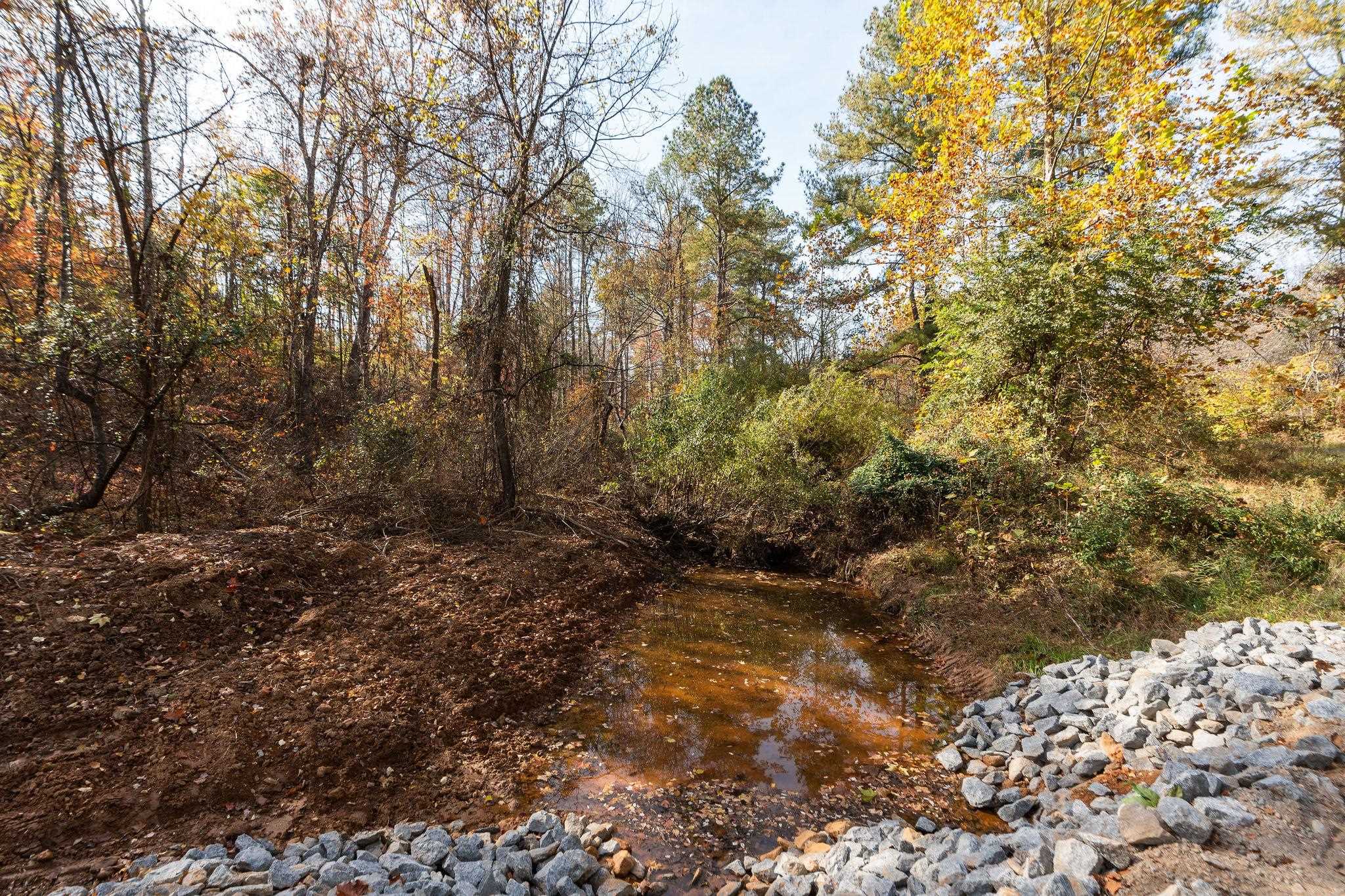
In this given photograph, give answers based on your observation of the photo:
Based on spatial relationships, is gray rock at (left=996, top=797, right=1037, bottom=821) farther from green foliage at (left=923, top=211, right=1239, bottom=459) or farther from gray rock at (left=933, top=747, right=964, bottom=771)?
green foliage at (left=923, top=211, right=1239, bottom=459)

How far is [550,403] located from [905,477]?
5798 mm

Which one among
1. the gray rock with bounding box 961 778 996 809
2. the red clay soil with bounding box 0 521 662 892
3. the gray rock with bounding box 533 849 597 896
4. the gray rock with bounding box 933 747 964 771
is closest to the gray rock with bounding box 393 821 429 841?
the red clay soil with bounding box 0 521 662 892

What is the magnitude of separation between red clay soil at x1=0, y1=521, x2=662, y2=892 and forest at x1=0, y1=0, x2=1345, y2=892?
4 centimetres

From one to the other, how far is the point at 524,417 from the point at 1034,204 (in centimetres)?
806

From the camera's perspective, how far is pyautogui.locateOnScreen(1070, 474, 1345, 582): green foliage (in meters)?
5.46

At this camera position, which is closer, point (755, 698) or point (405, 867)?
point (405, 867)

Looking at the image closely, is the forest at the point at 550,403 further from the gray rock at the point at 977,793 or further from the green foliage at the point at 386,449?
the gray rock at the point at 977,793

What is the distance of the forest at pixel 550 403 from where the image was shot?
5.00 m

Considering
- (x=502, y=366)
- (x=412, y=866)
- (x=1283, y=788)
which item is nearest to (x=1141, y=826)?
(x=1283, y=788)

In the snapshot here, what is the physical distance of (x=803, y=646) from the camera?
6418mm

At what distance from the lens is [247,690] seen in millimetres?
4035

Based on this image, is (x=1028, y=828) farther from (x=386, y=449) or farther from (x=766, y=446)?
(x=386, y=449)

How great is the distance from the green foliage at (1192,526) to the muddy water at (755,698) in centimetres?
262

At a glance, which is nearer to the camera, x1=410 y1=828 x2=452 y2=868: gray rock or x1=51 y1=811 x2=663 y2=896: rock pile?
x1=51 y1=811 x2=663 y2=896: rock pile
